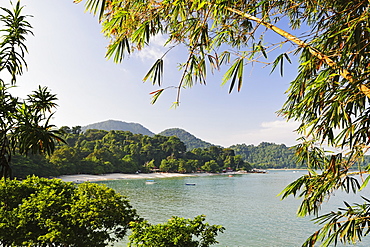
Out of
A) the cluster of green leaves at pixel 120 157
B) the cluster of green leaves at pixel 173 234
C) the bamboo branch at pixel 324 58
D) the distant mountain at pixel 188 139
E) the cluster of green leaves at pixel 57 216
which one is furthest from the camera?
the distant mountain at pixel 188 139

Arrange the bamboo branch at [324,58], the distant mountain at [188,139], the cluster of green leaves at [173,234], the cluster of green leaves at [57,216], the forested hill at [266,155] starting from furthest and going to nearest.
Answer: the distant mountain at [188,139]
the forested hill at [266,155]
the cluster of green leaves at [57,216]
the cluster of green leaves at [173,234]
the bamboo branch at [324,58]

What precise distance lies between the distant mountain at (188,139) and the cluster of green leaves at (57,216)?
138042 millimetres

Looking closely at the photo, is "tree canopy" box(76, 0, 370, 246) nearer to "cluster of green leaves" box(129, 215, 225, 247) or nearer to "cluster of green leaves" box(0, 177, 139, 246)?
"cluster of green leaves" box(129, 215, 225, 247)

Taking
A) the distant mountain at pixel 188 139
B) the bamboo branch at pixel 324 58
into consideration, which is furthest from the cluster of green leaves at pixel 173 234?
the distant mountain at pixel 188 139

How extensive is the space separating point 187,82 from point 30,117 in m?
1.46

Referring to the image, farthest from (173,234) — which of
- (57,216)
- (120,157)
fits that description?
(120,157)

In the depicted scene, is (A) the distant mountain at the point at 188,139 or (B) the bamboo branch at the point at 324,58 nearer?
(B) the bamboo branch at the point at 324,58

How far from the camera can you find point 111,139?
204 ft

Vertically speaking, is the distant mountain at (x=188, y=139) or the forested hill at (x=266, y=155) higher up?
the distant mountain at (x=188, y=139)

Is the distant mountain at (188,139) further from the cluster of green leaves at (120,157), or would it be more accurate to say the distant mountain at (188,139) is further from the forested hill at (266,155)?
the cluster of green leaves at (120,157)

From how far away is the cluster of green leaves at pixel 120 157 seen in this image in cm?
3364

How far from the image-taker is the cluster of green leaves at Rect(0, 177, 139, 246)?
12.3 feet

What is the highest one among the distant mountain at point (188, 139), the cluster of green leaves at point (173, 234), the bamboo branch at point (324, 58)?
the distant mountain at point (188, 139)

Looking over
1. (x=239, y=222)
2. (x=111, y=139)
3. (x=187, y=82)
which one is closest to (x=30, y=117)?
(x=187, y=82)
